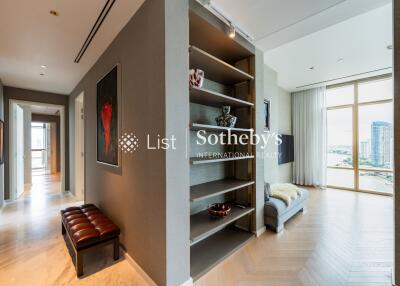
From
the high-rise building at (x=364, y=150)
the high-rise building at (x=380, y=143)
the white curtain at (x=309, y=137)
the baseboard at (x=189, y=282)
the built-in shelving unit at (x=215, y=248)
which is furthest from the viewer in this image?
the white curtain at (x=309, y=137)

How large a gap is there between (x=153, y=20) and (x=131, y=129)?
991mm

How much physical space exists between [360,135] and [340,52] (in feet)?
8.50

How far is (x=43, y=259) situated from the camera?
1.94m

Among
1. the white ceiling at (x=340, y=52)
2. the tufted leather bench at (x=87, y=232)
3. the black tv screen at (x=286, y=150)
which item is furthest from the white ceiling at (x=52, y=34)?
the black tv screen at (x=286, y=150)

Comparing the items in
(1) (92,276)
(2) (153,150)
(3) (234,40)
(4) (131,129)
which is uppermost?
(3) (234,40)

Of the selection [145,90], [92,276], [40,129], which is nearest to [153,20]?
[145,90]

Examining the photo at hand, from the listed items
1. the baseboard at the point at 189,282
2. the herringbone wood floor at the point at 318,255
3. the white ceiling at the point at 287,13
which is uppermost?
the white ceiling at the point at 287,13

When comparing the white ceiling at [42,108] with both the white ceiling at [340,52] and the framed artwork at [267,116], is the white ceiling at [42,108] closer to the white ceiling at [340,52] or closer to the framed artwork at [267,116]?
the framed artwork at [267,116]

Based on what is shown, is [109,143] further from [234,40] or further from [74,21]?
[234,40]

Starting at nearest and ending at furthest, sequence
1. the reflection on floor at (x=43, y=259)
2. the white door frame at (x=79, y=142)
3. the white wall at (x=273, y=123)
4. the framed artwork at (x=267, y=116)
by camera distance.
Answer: the reflection on floor at (x=43, y=259) < the framed artwork at (x=267, y=116) < the white wall at (x=273, y=123) < the white door frame at (x=79, y=142)

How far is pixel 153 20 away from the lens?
1465 mm

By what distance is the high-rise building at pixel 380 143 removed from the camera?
13.9 feet

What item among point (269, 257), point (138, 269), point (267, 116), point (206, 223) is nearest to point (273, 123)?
point (267, 116)

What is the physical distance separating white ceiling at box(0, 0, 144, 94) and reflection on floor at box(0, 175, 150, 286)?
251 cm
